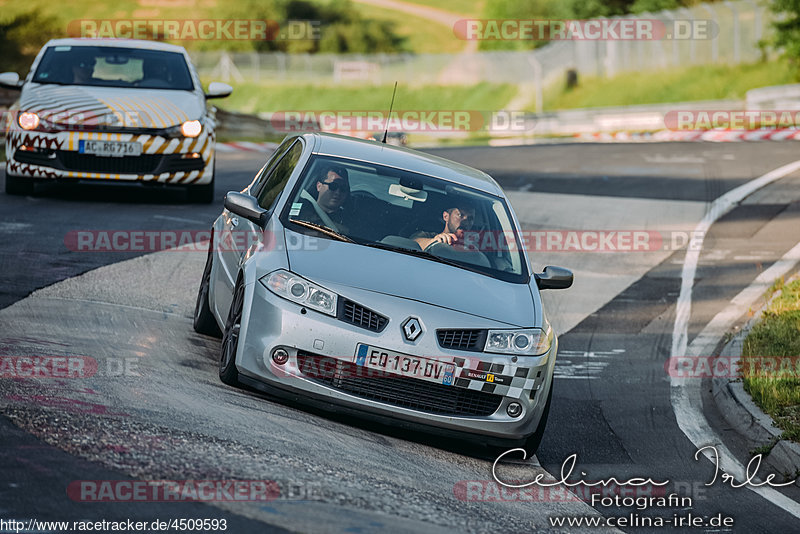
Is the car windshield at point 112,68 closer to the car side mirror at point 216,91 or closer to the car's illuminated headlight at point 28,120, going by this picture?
the car side mirror at point 216,91

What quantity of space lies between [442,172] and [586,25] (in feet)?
163

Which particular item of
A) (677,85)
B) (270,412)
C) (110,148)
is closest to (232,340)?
(270,412)

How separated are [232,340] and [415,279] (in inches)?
45.6

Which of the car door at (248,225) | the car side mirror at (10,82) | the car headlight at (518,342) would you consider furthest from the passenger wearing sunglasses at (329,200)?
the car side mirror at (10,82)

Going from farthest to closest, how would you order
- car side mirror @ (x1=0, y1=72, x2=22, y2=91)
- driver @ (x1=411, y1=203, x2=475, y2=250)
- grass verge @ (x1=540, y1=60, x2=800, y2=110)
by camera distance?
grass verge @ (x1=540, y1=60, x2=800, y2=110) → car side mirror @ (x1=0, y1=72, x2=22, y2=91) → driver @ (x1=411, y1=203, x2=475, y2=250)

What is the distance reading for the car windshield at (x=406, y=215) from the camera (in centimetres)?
754

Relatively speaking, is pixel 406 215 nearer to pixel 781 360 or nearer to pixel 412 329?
pixel 412 329

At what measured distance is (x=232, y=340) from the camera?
705cm

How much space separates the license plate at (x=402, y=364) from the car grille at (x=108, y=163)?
7724 millimetres

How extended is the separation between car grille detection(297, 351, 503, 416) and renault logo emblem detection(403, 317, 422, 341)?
0.25m

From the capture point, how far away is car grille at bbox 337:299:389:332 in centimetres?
660

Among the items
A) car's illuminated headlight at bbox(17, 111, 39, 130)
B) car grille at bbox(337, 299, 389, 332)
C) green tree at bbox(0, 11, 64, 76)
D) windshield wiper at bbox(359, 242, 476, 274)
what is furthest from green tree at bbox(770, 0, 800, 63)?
car grille at bbox(337, 299, 389, 332)

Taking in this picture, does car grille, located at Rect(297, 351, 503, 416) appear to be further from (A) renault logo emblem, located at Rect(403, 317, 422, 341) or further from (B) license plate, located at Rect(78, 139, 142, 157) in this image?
(B) license plate, located at Rect(78, 139, 142, 157)

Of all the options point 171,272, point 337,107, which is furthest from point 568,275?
point 337,107
